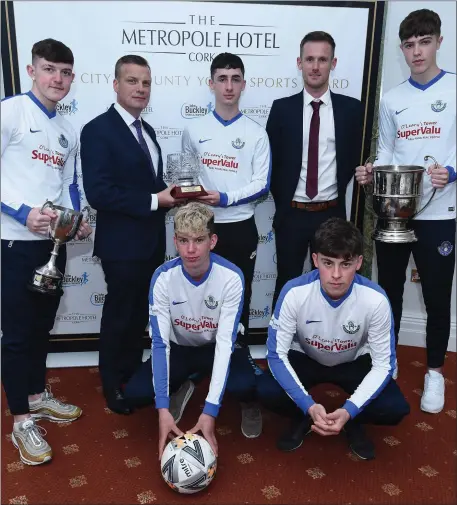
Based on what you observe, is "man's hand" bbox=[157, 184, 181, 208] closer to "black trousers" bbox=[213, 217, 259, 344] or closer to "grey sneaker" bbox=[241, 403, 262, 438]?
"black trousers" bbox=[213, 217, 259, 344]

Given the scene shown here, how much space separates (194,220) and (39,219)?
685 millimetres

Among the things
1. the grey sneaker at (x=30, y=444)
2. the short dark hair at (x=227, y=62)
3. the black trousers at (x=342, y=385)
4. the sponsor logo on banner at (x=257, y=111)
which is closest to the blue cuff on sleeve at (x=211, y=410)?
the black trousers at (x=342, y=385)

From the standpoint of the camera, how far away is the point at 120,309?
9.36 feet

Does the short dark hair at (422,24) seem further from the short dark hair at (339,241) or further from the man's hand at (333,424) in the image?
the man's hand at (333,424)

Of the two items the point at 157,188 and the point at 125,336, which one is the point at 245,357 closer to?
the point at 125,336

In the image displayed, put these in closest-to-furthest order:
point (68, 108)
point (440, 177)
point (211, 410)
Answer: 1. point (211, 410)
2. point (440, 177)
3. point (68, 108)

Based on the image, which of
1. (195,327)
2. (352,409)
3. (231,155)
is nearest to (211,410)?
(195,327)

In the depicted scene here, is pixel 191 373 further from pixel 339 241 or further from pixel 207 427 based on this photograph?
pixel 339 241

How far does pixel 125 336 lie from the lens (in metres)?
2.92

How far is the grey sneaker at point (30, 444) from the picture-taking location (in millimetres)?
2482

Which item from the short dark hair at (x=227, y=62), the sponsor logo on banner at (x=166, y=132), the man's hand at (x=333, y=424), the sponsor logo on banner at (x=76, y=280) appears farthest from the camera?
the sponsor logo on banner at (x=76, y=280)

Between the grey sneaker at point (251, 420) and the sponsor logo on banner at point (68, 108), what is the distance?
2.03 metres

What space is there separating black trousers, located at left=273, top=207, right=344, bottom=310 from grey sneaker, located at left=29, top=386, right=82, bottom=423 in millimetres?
1389

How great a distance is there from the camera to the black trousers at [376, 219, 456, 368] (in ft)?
9.54
